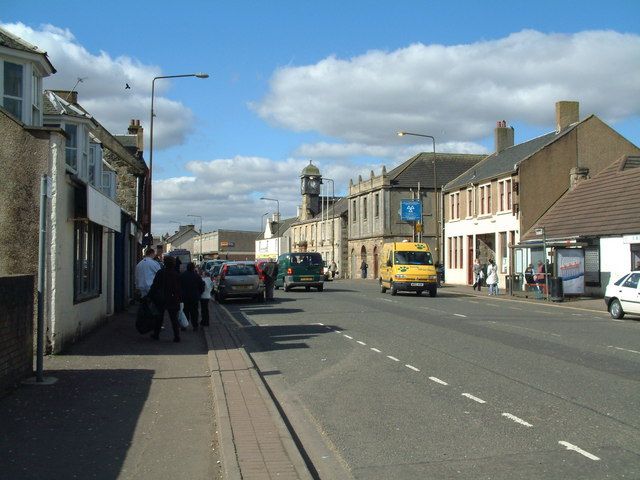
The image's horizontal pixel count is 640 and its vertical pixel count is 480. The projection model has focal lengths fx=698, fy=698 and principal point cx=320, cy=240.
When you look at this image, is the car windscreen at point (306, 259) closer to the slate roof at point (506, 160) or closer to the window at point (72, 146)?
the slate roof at point (506, 160)

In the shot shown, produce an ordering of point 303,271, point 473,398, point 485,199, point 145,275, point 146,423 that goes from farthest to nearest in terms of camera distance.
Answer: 1. point 485,199
2. point 303,271
3. point 145,275
4. point 473,398
5. point 146,423

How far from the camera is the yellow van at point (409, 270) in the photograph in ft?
108

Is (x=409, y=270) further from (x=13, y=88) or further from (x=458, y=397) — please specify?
(x=458, y=397)

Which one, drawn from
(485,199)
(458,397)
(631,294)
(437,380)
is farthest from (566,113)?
(458,397)

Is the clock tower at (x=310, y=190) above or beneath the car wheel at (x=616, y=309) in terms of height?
above

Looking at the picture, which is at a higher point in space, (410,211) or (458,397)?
(410,211)

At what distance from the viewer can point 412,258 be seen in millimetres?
34031

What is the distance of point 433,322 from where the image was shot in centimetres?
1886

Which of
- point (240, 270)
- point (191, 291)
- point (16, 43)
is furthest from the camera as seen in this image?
point (240, 270)

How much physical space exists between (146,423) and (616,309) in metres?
17.6

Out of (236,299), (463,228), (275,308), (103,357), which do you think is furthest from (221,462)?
(463,228)

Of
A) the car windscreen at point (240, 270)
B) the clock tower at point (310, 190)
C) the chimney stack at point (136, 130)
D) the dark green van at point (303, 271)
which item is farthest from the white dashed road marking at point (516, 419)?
the clock tower at point (310, 190)

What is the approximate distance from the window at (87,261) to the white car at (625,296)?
1479cm

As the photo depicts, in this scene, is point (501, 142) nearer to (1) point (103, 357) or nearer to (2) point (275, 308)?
(2) point (275, 308)
